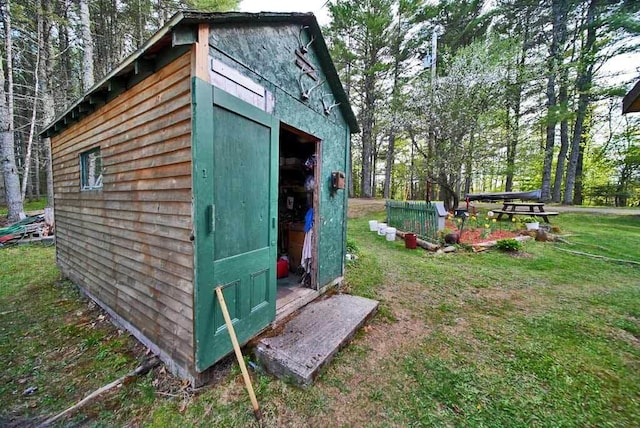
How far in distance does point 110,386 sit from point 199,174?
2.10 meters

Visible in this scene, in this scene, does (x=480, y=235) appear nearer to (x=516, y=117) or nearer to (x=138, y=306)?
(x=138, y=306)

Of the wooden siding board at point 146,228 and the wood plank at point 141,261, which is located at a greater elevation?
the wooden siding board at point 146,228

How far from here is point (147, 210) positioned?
2.37 m

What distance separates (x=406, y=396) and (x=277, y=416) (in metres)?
1.07

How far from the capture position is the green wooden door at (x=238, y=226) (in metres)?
1.99

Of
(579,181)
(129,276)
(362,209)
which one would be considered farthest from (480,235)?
(579,181)

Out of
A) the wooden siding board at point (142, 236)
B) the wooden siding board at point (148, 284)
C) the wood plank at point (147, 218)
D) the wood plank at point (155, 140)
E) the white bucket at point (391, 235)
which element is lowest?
the white bucket at point (391, 235)

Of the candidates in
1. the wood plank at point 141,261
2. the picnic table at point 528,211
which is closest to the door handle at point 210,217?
the wood plank at point 141,261

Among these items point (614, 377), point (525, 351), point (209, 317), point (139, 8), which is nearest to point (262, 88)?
point (209, 317)

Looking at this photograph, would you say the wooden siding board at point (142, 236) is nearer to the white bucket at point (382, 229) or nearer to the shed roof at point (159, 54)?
the shed roof at point (159, 54)

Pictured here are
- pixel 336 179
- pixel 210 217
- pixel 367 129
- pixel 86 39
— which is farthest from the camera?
pixel 367 129

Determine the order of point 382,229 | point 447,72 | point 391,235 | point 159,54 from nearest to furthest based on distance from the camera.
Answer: point 159,54 < point 391,235 < point 382,229 < point 447,72

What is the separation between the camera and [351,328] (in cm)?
279

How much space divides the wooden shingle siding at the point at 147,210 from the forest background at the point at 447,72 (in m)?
7.40
